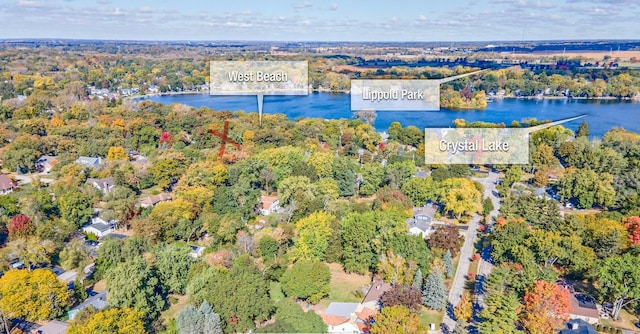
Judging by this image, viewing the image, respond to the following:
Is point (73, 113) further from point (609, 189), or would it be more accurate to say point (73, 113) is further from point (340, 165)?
point (609, 189)

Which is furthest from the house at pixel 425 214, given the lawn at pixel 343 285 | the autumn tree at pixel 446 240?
the lawn at pixel 343 285

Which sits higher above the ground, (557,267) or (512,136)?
(512,136)

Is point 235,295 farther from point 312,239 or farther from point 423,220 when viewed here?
point 423,220

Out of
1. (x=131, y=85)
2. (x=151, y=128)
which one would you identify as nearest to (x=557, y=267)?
(x=151, y=128)

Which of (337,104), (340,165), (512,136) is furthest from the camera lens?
(337,104)

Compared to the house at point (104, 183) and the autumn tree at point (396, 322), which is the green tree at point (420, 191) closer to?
the autumn tree at point (396, 322)
